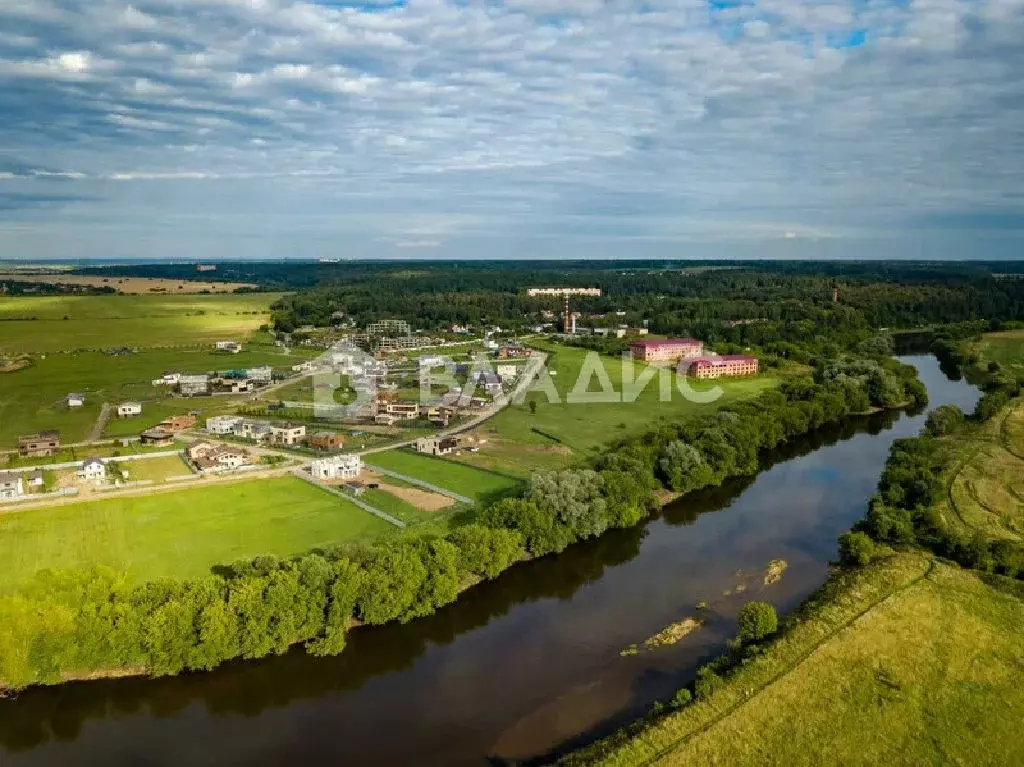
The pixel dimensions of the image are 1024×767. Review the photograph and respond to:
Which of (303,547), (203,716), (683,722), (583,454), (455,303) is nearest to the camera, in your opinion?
(683,722)

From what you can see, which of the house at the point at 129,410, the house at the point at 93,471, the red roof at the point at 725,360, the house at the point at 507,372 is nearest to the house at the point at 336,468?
the house at the point at 93,471

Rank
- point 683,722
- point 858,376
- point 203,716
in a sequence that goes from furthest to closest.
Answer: point 858,376 → point 203,716 → point 683,722

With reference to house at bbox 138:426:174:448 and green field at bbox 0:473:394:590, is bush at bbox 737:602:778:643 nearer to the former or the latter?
green field at bbox 0:473:394:590

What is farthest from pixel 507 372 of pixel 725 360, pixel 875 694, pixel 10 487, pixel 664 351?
Result: pixel 875 694

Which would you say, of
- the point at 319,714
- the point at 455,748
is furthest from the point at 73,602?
the point at 455,748

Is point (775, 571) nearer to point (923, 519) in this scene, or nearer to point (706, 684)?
point (923, 519)

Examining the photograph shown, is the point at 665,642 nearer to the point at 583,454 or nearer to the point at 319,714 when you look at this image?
the point at 319,714

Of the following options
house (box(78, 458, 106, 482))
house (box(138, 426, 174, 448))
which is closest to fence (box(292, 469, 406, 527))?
house (box(78, 458, 106, 482))
